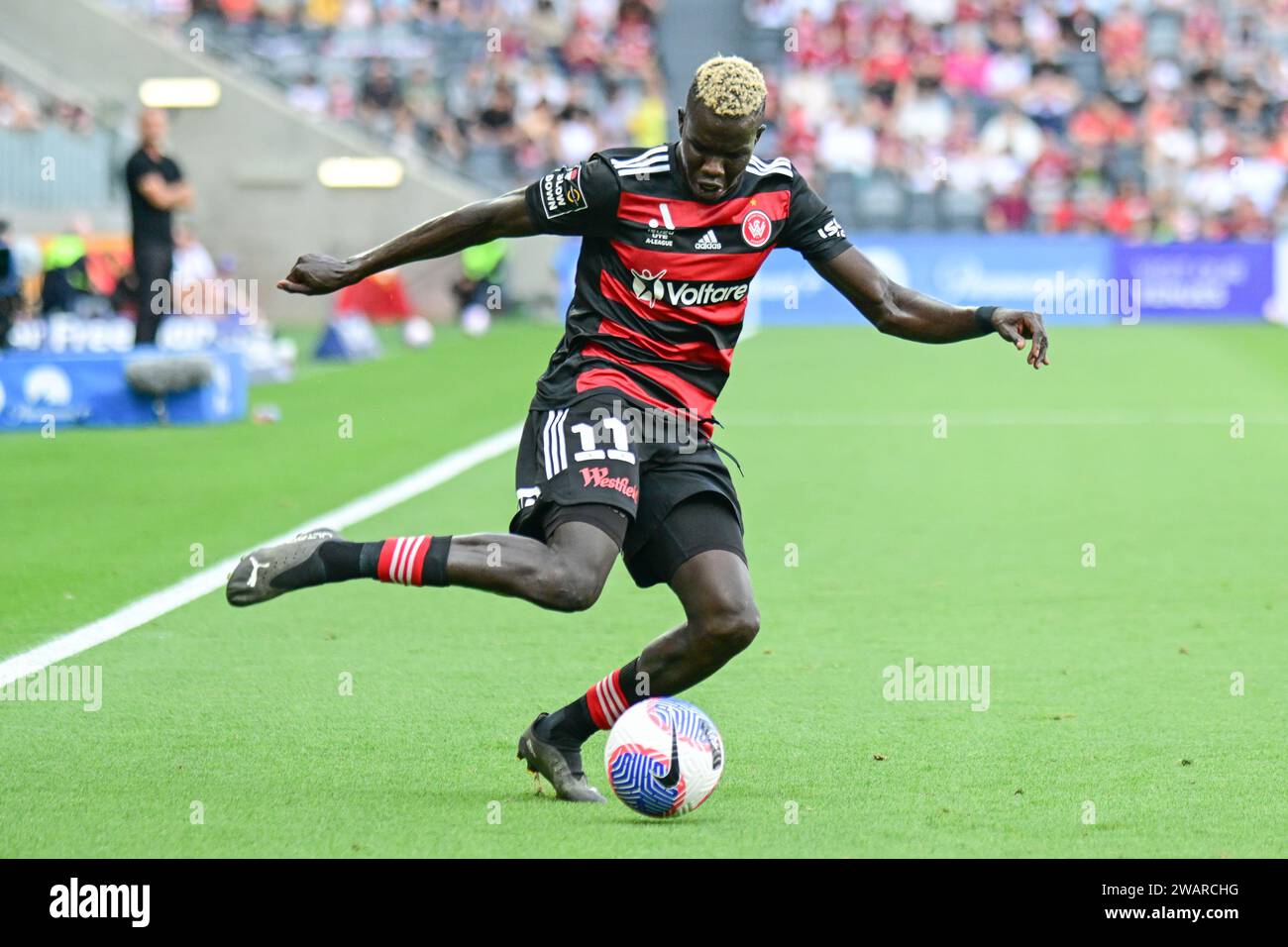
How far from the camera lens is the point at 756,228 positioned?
6.12m

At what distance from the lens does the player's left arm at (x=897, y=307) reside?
20.9 ft

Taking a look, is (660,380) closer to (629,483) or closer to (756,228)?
(629,483)

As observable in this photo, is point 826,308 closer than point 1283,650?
No

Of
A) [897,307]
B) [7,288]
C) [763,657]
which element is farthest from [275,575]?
[7,288]

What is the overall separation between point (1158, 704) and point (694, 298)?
2.42m

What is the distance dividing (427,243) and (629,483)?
95 centimetres

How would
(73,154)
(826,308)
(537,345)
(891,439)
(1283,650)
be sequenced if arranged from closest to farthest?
(1283,650) → (891,439) → (537,345) → (73,154) → (826,308)

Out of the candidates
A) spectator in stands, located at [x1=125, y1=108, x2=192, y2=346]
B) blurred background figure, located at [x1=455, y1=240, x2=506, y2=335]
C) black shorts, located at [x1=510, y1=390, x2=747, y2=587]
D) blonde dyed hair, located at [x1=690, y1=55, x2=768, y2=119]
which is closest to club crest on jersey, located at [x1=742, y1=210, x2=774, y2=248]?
blonde dyed hair, located at [x1=690, y1=55, x2=768, y2=119]

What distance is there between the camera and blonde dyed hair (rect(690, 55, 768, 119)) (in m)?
5.73

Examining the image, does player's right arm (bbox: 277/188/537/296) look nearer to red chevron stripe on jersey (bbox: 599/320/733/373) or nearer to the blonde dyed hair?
red chevron stripe on jersey (bbox: 599/320/733/373)

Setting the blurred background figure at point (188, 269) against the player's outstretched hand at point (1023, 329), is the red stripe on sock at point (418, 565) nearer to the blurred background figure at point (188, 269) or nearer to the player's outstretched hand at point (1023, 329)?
the player's outstretched hand at point (1023, 329)
